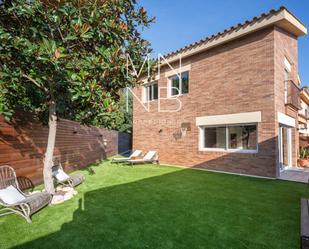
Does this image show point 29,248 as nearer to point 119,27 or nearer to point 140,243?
point 140,243

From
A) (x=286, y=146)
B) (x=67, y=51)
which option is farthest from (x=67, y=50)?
(x=286, y=146)

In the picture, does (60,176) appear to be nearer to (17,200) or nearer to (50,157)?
(50,157)

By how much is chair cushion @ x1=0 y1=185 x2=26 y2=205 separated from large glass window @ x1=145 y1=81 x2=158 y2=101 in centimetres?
1234

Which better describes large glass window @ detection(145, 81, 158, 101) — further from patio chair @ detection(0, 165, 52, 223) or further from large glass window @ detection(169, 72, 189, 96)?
patio chair @ detection(0, 165, 52, 223)

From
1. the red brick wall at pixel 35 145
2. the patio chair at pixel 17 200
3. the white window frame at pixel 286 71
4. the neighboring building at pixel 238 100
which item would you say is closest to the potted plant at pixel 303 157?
the neighboring building at pixel 238 100

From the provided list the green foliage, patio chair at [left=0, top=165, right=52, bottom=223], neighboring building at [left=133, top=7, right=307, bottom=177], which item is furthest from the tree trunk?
neighboring building at [left=133, top=7, right=307, bottom=177]

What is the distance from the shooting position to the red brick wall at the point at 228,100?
1023cm

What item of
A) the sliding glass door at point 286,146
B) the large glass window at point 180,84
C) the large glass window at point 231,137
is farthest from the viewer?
the large glass window at point 180,84

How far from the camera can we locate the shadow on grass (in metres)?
4.11

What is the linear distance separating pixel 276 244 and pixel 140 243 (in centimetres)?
258

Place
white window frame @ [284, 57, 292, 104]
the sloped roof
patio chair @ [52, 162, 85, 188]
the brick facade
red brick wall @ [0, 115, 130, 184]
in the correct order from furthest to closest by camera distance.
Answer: white window frame @ [284, 57, 292, 104] < the brick facade < the sloped roof < patio chair @ [52, 162, 85, 188] < red brick wall @ [0, 115, 130, 184]

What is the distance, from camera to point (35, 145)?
855cm

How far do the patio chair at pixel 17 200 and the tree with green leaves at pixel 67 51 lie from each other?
3.06ft

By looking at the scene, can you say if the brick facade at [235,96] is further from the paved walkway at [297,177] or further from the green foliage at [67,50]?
the green foliage at [67,50]
